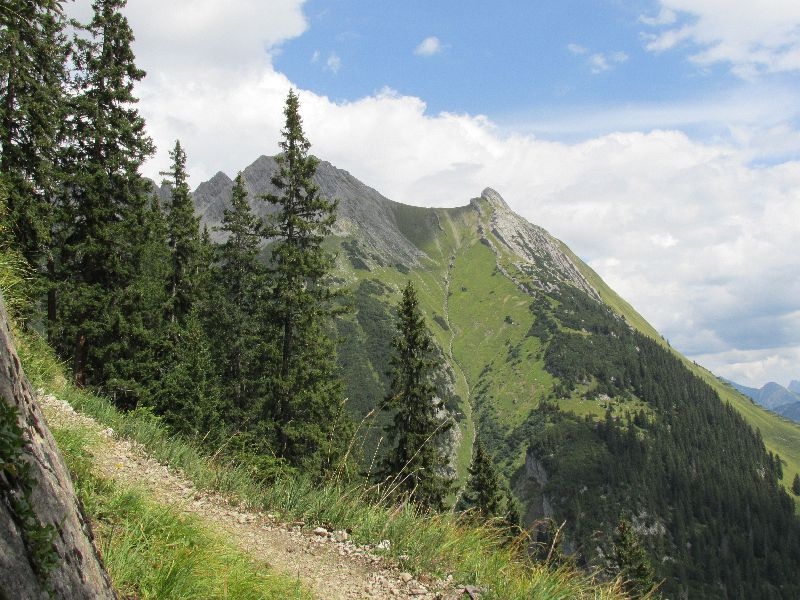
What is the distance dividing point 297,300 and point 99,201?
11.0 meters

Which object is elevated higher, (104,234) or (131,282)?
(104,234)

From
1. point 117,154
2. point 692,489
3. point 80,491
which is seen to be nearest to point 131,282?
point 117,154

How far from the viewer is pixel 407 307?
30984mm

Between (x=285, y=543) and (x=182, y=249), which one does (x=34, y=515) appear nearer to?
(x=285, y=543)

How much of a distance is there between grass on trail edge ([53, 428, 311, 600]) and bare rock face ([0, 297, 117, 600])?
2.75ft

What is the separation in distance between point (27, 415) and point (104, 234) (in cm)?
2617

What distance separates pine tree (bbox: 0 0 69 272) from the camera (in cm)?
2317

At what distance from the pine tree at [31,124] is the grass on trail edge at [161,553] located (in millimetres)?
21200

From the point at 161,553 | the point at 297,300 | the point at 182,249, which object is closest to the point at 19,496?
the point at 161,553

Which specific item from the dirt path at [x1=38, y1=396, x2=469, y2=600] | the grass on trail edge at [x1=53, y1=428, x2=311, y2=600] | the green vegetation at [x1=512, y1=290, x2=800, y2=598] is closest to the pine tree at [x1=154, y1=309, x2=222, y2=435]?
the dirt path at [x1=38, y1=396, x2=469, y2=600]

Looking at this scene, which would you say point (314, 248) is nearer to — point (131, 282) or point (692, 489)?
point (131, 282)

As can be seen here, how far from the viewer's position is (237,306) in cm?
3562

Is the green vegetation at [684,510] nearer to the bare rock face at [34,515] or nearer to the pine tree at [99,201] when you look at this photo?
the pine tree at [99,201]

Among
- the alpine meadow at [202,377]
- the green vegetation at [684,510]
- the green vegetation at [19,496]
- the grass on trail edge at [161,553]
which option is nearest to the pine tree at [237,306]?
the alpine meadow at [202,377]
